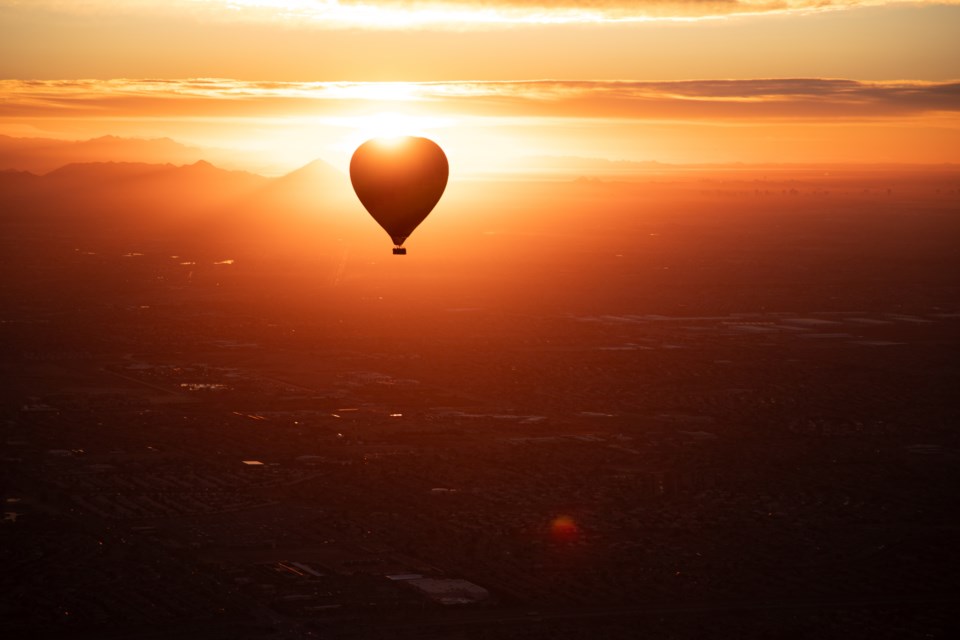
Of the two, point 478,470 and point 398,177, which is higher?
point 398,177

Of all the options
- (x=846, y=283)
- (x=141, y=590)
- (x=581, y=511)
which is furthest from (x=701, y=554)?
(x=846, y=283)

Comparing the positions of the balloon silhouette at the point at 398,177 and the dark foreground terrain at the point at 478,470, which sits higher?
the balloon silhouette at the point at 398,177

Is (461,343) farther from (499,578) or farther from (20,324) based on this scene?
(499,578)

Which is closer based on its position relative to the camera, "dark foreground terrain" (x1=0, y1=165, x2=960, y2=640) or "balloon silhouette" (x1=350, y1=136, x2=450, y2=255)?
"dark foreground terrain" (x1=0, y1=165, x2=960, y2=640)

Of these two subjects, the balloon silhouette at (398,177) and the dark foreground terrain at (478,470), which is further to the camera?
the balloon silhouette at (398,177)

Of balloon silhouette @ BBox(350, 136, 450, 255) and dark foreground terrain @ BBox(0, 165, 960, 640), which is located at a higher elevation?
balloon silhouette @ BBox(350, 136, 450, 255)
